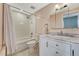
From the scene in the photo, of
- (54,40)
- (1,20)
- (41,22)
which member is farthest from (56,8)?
(1,20)

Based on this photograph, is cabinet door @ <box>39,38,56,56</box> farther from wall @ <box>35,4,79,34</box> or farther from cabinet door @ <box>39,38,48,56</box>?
wall @ <box>35,4,79,34</box>

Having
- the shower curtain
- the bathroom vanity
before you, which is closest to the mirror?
the bathroom vanity

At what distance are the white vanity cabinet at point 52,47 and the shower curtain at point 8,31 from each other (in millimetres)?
396

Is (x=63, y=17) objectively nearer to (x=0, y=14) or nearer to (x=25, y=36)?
(x=25, y=36)

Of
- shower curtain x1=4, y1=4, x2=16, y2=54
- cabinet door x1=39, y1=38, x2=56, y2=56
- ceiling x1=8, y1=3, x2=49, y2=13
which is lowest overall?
cabinet door x1=39, y1=38, x2=56, y2=56

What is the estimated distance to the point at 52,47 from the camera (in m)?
1.52

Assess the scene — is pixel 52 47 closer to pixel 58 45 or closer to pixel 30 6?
pixel 58 45

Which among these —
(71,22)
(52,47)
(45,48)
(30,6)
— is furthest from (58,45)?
(30,6)

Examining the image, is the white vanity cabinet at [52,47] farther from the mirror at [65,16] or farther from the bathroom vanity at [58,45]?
the mirror at [65,16]

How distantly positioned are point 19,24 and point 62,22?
61cm

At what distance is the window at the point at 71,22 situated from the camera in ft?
4.75

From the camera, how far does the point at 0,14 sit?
1.53m

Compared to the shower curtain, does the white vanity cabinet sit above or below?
below

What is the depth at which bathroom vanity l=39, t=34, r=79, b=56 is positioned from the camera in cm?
141
